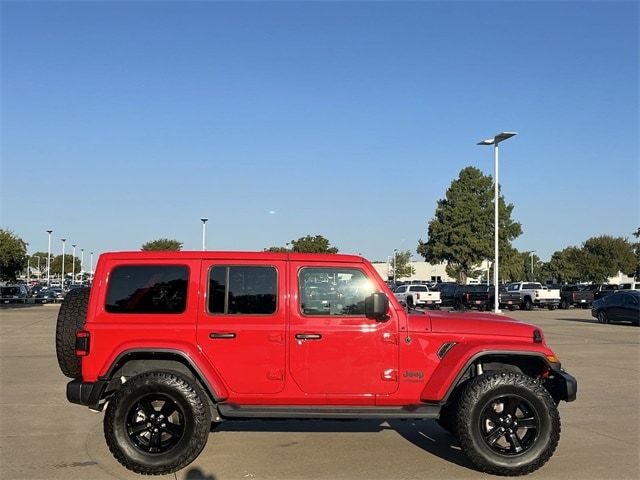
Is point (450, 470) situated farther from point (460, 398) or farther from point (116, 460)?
point (116, 460)

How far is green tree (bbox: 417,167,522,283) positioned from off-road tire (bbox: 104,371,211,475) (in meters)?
63.3

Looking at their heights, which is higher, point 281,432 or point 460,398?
point 460,398

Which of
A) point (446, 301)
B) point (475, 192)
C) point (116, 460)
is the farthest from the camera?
Result: point (475, 192)

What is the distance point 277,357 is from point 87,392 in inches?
68.4

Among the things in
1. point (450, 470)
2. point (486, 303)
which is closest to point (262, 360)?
point (450, 470)

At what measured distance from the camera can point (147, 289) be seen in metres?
5.91

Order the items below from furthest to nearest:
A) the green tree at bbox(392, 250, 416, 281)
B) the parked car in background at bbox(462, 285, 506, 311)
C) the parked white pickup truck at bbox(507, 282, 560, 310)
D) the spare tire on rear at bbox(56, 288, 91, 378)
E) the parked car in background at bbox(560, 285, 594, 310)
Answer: the green tree at bbox(392, 250, 416, 281) → the parked car in background at bbox(560, 285, 594, 310) → the parked white pickup truck at bbox(507, 282, 560, 310) → the parked car in background at bbox(462, 285, 506, 311) → the spare tire on rear at bbox(56, 288, 91, 378)

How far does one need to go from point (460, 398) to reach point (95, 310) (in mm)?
3466

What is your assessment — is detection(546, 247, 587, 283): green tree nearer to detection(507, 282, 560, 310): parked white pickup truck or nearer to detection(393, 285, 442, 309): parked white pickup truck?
detection(507, 282, 560, 310): parked white pickup truck

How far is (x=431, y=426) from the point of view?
7520 mm

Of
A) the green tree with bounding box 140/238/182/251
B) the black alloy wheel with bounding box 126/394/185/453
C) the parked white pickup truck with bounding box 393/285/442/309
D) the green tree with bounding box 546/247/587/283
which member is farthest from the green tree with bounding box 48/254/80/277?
the black alloy wheel with bounding box 126/394/185/453

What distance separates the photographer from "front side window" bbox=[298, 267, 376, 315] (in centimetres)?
585

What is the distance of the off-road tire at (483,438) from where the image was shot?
18.3 ft

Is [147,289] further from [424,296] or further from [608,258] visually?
[608,258]
